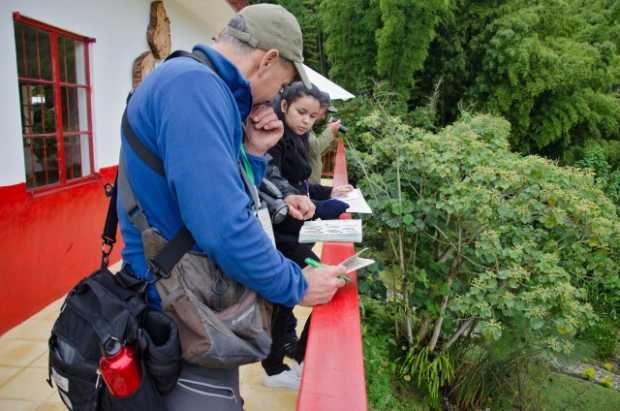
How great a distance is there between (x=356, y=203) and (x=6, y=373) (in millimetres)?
2420

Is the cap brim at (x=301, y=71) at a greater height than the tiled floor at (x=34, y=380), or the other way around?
the cap brim at (x=301, y=71)

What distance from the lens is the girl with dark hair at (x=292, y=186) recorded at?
88.7 inches

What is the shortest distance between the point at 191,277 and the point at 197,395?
323mm

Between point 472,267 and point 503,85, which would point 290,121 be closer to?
point 472,267

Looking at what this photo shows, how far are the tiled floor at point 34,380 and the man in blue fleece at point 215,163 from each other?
5.10 feet

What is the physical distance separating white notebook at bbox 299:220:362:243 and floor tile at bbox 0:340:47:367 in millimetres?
2359

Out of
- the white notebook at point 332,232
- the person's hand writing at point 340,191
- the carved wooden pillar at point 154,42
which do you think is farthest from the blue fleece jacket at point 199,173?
the carved wooden pillar at point 154,42

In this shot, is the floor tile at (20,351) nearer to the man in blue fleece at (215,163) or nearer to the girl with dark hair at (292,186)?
the girl with dark hair at (292,186)

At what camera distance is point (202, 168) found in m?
1.03

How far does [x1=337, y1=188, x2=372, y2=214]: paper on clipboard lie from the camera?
2.25m

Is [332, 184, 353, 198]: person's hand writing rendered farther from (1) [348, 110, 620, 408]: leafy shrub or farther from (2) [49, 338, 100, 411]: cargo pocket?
(2) [49, 338, 100, 411]: cargo pocket

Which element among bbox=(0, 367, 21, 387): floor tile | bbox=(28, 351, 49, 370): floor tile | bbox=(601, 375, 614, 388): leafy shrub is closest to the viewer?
bbox=(0, 367, 21, 387): floor tile

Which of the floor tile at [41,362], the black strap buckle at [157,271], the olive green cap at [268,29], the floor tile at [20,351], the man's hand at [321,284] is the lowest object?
the floor tile at [41,362]

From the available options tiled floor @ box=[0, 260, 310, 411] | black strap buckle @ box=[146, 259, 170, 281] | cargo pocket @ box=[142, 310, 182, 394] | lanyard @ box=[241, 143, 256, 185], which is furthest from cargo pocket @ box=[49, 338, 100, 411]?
tiled floor @ box=[0, 260, 310, 411]
